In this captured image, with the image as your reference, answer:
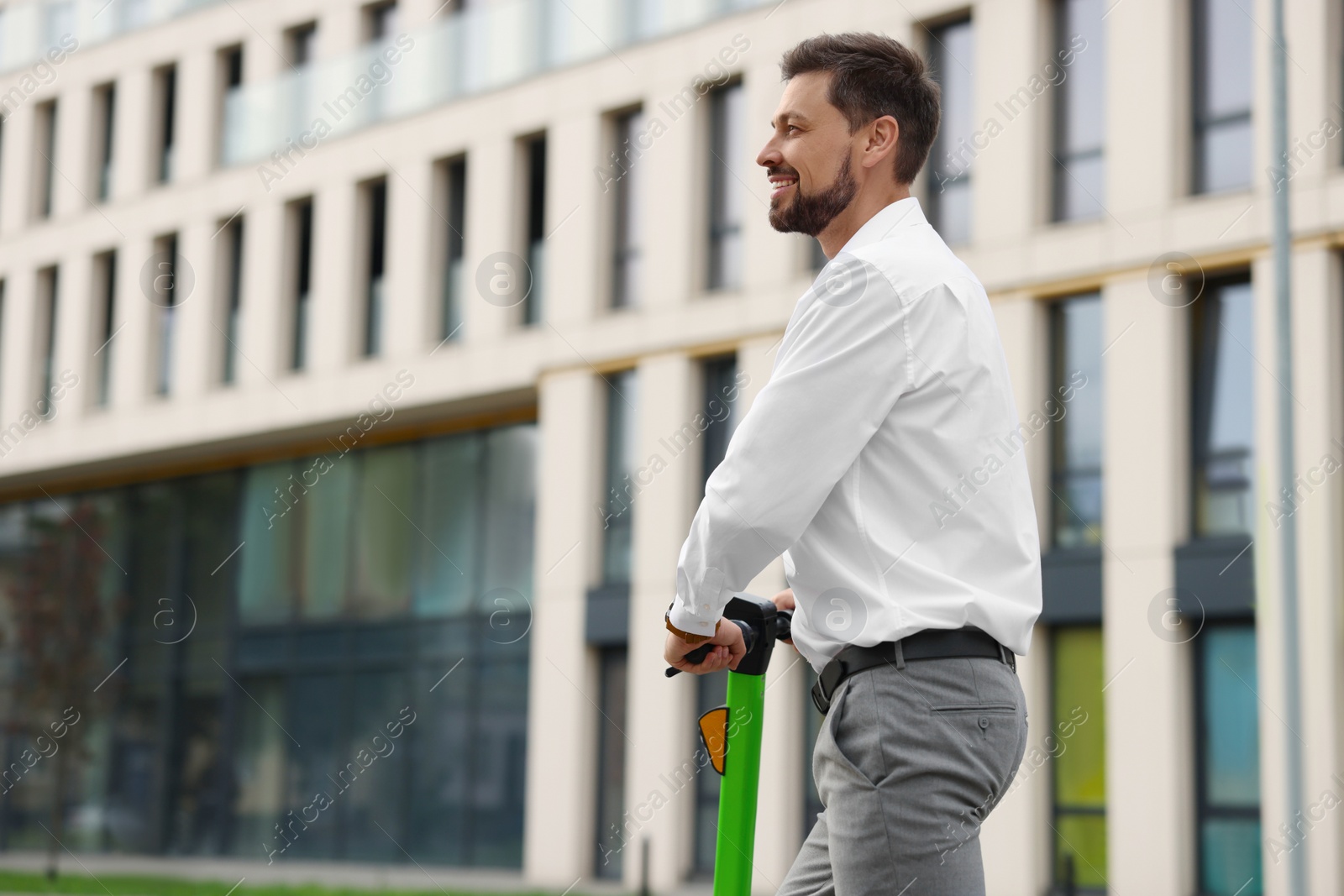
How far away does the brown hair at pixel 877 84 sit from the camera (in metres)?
2.70

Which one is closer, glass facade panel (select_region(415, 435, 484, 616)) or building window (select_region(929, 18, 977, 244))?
building window (select_region(929, 18, 977, 244))

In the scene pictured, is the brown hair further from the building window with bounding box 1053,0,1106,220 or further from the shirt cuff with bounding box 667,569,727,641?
the building window with bounding box 1053,0,1106,220

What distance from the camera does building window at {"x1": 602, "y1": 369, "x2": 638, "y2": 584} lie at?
1909cm

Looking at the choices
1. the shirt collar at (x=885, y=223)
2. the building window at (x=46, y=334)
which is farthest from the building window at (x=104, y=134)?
the shirt collar at (x=885, y=223)

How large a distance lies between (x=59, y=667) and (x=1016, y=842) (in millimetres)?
13452

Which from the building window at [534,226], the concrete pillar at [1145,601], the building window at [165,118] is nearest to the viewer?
the concrete pillar at [1145,601]

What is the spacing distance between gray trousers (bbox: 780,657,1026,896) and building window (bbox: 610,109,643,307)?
17.3m

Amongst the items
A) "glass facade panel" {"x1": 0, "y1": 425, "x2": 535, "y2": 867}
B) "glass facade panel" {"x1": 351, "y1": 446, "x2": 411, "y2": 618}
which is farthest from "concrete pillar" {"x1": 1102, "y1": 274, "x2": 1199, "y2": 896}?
"glass facade panel" {"x1": 351, "y1": 446, "x2": 411, "y2": 618}

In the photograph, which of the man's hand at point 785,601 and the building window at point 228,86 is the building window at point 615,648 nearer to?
the building window at point 228,86

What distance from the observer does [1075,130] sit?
1648 cm

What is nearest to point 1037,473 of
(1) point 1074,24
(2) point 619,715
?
(1) point 1074,24

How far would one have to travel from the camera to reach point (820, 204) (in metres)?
2.70

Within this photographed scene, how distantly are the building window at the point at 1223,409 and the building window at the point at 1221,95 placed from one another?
999 millimetres

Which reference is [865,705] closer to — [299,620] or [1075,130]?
[1075,130]
